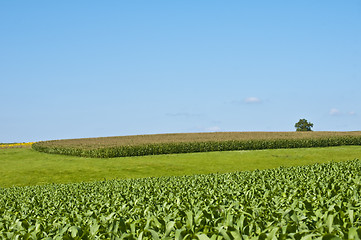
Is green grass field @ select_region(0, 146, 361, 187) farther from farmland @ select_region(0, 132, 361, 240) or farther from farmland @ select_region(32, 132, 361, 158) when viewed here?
farmland @ select_region(32, 132, 361, 158)

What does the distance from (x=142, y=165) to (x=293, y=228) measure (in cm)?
3414

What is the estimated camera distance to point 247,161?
129 ft

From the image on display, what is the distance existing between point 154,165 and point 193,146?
13.6 meters

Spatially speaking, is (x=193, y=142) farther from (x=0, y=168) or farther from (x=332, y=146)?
(x=0, y=168)

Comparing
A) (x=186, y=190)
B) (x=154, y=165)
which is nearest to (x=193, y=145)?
(x=154, y=165)

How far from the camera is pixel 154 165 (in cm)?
→ 3731

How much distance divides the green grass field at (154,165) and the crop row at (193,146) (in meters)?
3.90

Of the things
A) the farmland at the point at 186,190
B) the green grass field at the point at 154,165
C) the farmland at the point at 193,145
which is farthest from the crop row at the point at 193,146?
the green grass field at the point at 154,165

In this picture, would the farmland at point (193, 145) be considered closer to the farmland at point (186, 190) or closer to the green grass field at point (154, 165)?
the farmland at point (186, 190)

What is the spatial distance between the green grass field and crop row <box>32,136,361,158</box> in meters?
3.90

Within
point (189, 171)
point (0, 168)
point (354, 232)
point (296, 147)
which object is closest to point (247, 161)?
point (189, 171)

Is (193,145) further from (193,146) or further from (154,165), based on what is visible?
(154,165)

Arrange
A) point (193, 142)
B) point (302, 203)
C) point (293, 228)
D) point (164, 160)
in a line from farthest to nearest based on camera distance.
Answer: point (193, 142) < point (164, 160) < point (302, 203) < point (293, 228)

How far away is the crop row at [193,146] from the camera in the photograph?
46.8m
